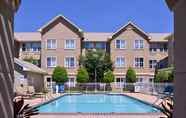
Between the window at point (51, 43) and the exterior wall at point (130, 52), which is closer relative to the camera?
the window at point (51, 43)

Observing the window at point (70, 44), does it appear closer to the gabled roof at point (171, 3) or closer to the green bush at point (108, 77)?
the green bush at point (108, 77)

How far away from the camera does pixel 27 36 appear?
6078 cm

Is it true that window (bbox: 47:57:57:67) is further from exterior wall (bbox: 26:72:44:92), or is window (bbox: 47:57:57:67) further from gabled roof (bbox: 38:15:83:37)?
exterior wall (bbox: 26:72:44:92)

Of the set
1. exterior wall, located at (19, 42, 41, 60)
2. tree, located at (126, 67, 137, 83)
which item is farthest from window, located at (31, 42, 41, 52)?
tree, located at (126, 67, 137, 83)

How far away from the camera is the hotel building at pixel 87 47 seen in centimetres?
5566

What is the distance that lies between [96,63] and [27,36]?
41.6 ft

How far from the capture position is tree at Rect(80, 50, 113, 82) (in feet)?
177

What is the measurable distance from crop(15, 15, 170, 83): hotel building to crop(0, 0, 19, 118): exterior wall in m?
48.6

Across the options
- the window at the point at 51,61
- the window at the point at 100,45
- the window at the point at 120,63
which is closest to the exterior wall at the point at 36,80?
the window at the point at 51,61

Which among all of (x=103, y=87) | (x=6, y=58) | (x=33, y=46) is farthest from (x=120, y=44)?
(x=6, y=58)

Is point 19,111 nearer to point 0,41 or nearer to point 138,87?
point 0,41

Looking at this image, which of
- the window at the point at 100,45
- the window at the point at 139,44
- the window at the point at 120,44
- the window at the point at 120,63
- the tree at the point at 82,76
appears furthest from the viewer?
the window at the point at 100,45

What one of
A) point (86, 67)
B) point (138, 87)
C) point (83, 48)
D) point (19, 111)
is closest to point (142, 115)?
point (19, 111)

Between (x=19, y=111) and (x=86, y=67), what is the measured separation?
4636 cm
